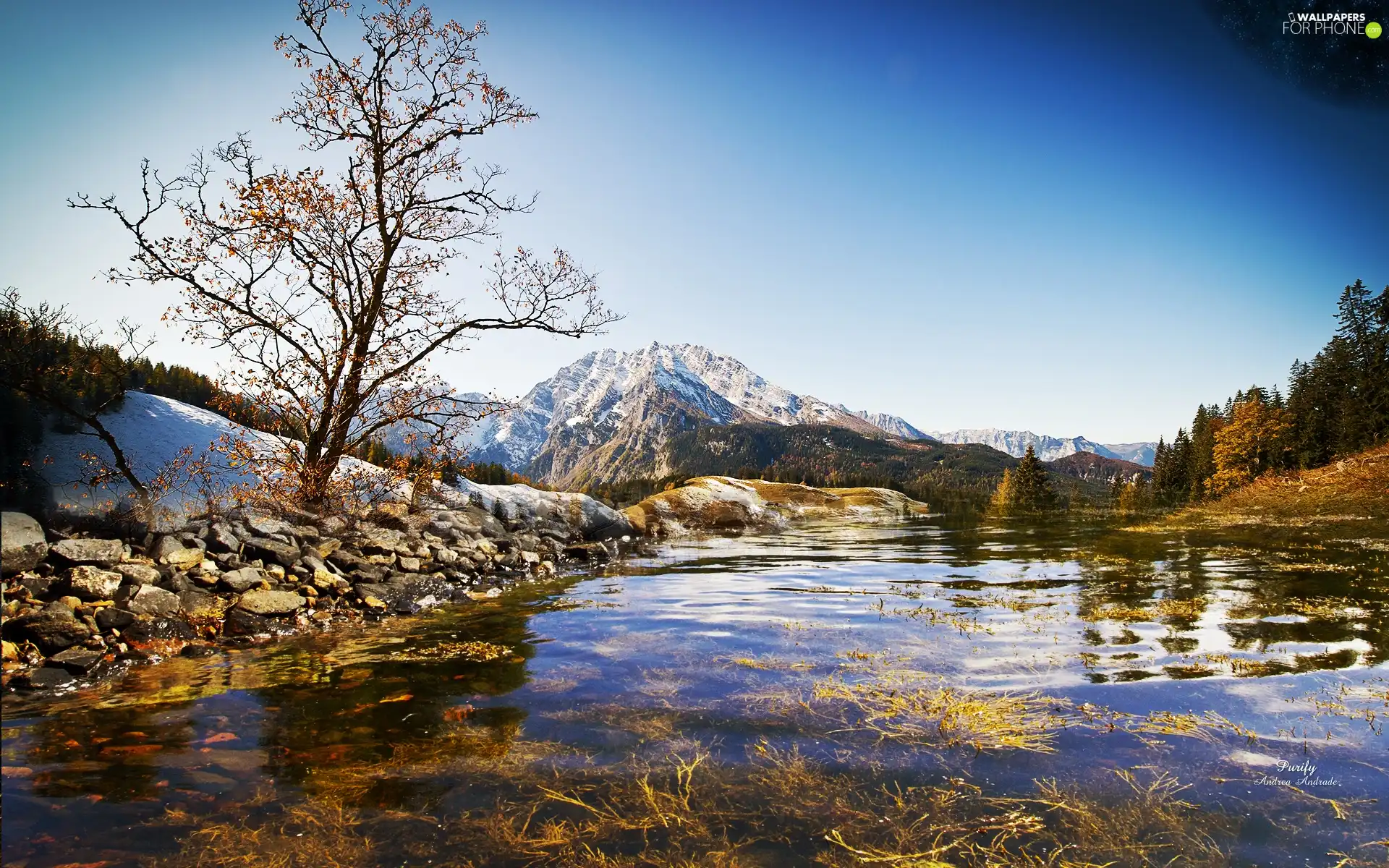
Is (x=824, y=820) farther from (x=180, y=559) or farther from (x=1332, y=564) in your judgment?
(x=1332, y=564)

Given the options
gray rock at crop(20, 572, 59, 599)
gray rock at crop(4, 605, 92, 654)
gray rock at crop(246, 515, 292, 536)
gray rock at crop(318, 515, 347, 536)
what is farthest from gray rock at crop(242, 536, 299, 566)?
gray rock at crop(4, 605, 92, 654)

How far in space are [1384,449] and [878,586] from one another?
90492 mm

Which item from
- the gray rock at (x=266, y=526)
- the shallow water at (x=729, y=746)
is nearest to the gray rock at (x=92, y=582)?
the shallow water at (x=729, y=746)

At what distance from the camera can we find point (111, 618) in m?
10.9

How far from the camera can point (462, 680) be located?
9.69 meters

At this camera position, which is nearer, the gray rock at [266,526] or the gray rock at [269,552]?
the gray rock at [269,552]

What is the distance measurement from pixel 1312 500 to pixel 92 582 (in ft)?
301

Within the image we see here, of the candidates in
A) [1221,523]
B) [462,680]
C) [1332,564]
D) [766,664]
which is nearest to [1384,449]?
[1221,523]

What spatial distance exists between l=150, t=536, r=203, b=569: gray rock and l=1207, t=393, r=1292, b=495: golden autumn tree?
379ft

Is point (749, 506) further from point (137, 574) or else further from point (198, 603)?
point (137, 574)

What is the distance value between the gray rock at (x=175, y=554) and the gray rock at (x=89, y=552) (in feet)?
2.53

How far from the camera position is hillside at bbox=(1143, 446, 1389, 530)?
2016 inches

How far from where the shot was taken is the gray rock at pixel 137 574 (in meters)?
12.1

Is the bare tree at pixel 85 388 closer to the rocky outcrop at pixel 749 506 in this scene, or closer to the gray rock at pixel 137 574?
the gray rock at pixel 137 574
